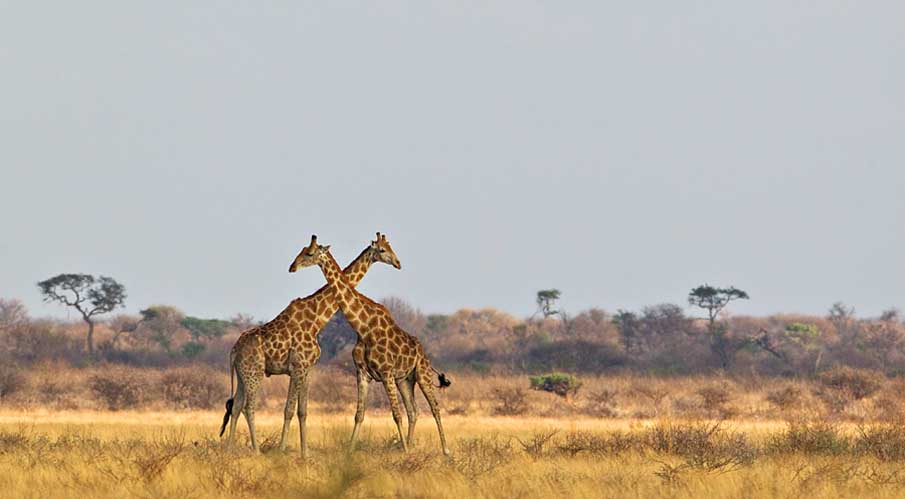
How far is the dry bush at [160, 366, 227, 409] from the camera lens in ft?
126

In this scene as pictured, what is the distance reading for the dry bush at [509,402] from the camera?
35375 mm

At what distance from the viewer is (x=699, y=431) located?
18750mm

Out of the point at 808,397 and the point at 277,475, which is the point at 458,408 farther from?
the point at 277,475

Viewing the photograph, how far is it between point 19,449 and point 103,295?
5982 centimetres

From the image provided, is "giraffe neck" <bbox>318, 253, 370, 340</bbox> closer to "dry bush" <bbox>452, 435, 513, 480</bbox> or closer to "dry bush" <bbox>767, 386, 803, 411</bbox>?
"dry bush" <bbox>452, 435, 513, 480</bbox>

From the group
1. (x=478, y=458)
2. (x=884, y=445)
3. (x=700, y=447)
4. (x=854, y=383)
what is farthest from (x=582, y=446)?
(x=854, y=383)

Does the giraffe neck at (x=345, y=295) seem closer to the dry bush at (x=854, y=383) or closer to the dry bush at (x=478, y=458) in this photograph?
the dry bush at (x=478, y=458)

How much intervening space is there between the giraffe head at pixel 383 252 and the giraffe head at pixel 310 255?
676 mm

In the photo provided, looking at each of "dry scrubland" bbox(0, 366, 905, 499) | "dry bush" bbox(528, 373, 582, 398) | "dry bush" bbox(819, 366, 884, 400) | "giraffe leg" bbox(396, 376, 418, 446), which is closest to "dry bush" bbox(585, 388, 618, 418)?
"dry bush" bbox(528, 373, 582, 398)

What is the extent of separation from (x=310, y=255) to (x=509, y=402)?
19662 millimetres

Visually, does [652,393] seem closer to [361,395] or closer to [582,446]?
[582,446]

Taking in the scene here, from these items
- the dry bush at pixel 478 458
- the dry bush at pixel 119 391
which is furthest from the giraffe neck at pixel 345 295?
the dry bush at pixel 119 391

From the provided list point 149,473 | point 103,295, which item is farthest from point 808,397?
point 103,295

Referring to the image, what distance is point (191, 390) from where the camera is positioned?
1533 inches
